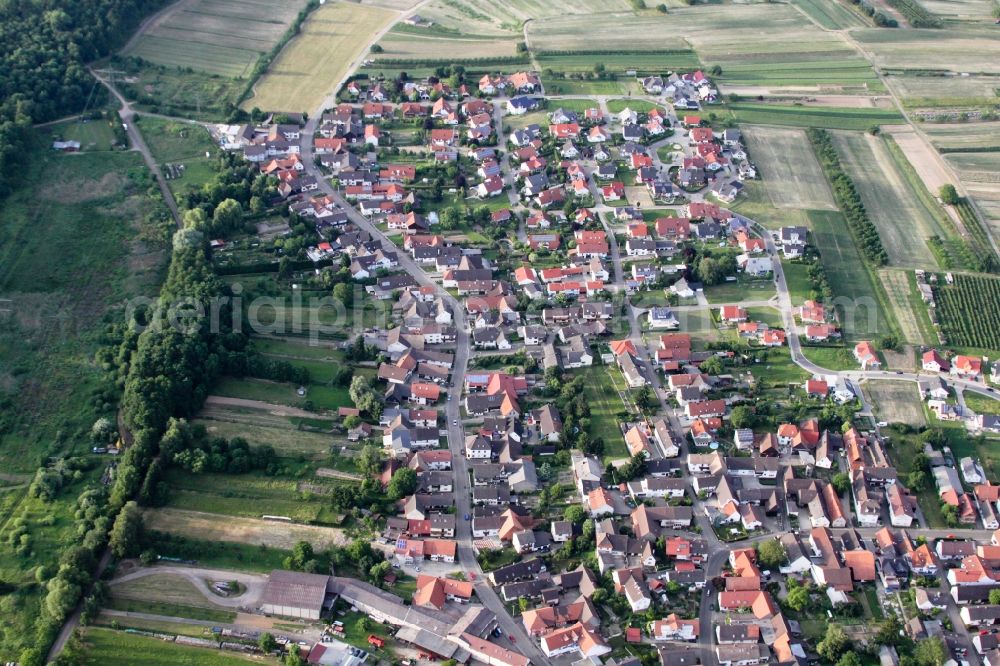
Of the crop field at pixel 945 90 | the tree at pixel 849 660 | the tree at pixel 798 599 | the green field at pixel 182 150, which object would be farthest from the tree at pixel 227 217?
the crop field at pixel 945 90

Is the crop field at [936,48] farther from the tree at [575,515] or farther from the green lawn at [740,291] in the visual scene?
the tree at [575,515]

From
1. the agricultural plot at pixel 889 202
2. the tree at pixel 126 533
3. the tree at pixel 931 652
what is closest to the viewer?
the tree at pixel 931 652

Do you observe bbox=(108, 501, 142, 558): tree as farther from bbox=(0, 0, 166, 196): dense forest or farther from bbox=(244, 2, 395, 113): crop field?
bbox=(244, 2, 395, 113): crop field

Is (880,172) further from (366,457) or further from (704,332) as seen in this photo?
(366,457)

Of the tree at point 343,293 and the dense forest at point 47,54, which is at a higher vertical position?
the dense forest at point 47,54

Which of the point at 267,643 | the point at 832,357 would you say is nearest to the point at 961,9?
the point at 832,357

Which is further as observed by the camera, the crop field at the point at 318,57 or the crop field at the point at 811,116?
the crop field at the point at 318,57

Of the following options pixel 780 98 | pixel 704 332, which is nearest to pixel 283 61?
pixel 780 98
